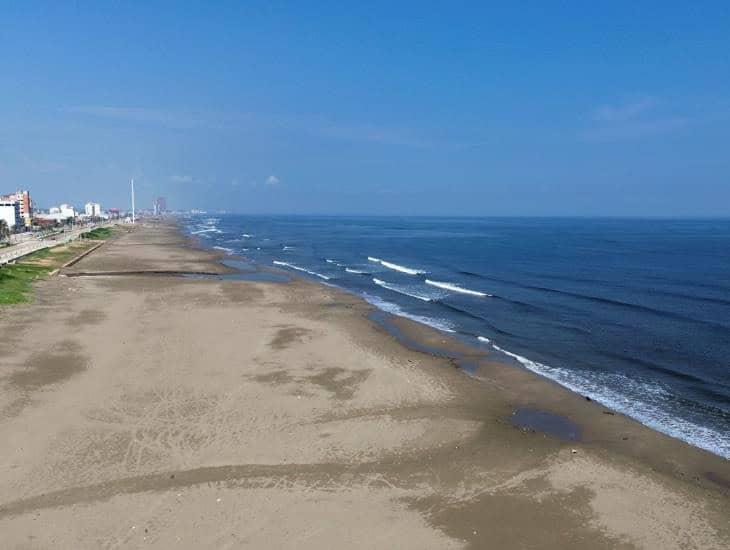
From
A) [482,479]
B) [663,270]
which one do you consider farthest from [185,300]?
[663,270]

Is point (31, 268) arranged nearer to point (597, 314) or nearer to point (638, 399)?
point (597, 314)

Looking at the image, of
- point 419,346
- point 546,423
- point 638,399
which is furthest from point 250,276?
point 638,399

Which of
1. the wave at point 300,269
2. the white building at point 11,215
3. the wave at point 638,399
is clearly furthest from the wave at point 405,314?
the white building at point 11,215

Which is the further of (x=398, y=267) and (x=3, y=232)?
(x=3, y=232)

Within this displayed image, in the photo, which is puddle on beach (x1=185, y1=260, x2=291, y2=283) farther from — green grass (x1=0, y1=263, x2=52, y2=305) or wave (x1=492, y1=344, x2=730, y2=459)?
wave (x1=492, y1=344, x2=730, y2=459)

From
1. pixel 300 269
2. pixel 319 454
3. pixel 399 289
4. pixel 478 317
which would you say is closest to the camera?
pixel 319 454

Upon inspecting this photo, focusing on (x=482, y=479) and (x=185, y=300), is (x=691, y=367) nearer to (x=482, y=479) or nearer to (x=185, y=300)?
(x=482, y=479)

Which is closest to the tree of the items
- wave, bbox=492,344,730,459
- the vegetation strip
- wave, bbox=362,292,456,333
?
the vegetation strip
